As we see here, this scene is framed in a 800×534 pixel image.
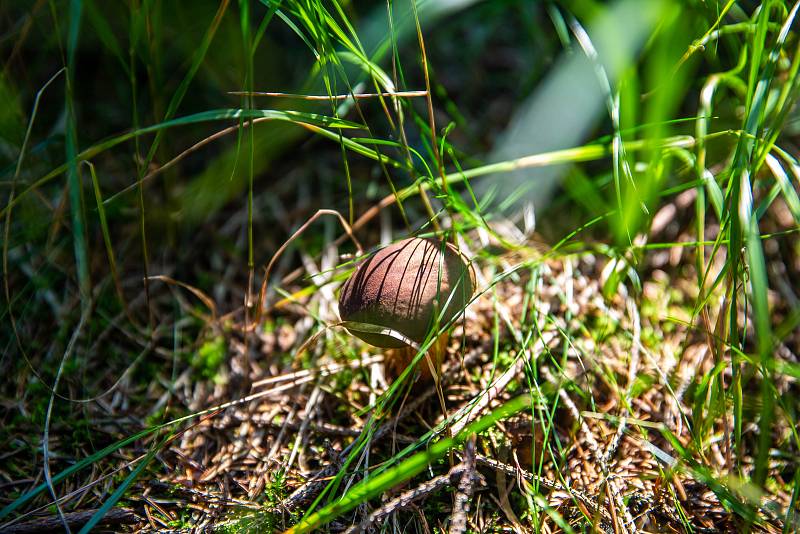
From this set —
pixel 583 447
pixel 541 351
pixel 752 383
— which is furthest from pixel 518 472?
pixel 752 383

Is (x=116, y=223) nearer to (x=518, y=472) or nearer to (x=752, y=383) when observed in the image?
(x=518, y=472)

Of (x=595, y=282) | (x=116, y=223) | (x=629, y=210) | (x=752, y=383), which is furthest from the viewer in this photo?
(x=116, y=223)

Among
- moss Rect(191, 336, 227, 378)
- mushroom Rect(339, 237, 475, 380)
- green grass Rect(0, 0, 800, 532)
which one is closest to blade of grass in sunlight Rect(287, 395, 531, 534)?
green grass Rect(0, 0, 800, 532)

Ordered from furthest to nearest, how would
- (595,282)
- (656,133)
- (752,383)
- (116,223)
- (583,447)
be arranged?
(116,223), (595,282), (752,383), (583,447), (656,133)

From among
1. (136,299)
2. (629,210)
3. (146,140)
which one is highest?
(146,140)

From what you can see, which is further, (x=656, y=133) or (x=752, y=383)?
(x=752, y=383)

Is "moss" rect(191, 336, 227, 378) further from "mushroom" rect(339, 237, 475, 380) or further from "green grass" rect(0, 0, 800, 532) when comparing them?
"mushroom" rect(339, 237, 475, 380)

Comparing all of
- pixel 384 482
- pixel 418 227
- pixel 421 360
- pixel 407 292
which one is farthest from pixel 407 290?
pixel 418 227

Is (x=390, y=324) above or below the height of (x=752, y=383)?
above
